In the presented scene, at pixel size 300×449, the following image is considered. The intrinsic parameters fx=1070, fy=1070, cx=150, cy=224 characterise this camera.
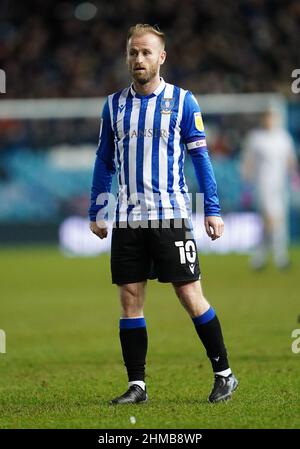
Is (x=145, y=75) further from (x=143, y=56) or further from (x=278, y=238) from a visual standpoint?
(x=278, y=238)

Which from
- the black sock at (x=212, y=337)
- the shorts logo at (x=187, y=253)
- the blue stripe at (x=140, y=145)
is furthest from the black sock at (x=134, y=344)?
the blue stripe at (x=140, y=145)

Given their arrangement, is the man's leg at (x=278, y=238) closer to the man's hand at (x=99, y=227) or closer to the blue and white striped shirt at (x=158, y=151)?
the man's hand at (x=99, y=227)

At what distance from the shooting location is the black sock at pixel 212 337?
6.06 m

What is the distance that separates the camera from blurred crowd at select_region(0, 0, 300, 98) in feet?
74.3

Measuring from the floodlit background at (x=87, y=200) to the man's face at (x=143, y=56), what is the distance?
184cm

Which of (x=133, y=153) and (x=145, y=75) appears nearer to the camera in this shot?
(x=145, y=75)

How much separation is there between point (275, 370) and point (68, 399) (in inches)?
68.9

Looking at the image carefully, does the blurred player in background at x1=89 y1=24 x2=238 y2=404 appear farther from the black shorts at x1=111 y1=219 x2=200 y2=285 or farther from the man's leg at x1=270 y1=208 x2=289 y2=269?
the man's leg at x1=270 y1=208 x2=289 y2=269

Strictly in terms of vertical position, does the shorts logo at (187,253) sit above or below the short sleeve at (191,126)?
below

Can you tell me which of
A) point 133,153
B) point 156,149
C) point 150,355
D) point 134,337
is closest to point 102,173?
point 133,153

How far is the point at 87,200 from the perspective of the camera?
19891 millimetres

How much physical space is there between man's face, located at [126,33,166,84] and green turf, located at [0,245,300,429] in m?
1.84

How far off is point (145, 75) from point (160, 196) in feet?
2.23
